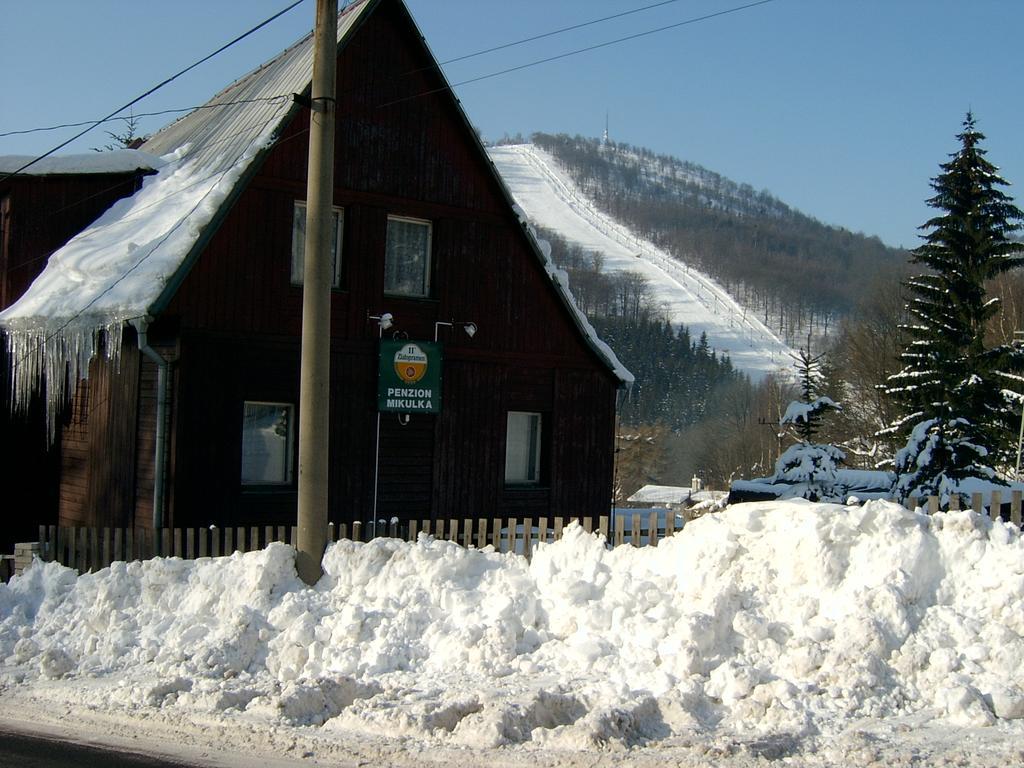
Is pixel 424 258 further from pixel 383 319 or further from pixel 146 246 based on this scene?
pixel 146 246

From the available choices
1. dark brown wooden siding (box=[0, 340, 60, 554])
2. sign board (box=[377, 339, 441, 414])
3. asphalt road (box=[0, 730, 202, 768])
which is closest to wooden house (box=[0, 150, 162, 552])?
dark brown wooden siding (box=[0, 340, 60, 554])

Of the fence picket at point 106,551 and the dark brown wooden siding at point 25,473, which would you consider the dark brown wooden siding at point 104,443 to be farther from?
the fence picket at point 106,551

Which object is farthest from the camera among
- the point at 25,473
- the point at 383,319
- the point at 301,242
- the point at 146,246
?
the point at 25,473

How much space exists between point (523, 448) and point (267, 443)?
16.8ft

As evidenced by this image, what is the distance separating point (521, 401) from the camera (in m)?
18.4

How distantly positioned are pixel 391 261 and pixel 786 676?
1119cm

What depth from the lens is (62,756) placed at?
22.6 feet

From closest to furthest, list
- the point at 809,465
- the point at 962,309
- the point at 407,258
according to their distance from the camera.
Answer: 1. the point at 407,258
2. the point at 809,465
3. the point at 962,309

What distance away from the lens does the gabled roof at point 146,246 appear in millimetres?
14422

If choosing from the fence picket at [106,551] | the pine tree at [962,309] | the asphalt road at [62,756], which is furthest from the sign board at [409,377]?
the pine tree at [962,309]

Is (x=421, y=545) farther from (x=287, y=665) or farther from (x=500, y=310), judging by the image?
(x=500, y=310)

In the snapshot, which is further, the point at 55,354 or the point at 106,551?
the point at 55,354

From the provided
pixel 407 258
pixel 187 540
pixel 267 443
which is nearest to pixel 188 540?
pixel 187 540

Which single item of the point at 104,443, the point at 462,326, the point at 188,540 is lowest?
the point at 188,540
